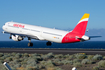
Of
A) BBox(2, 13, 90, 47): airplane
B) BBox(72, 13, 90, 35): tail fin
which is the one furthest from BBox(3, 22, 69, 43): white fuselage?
BBox(72, 13, 90, 35): tail fin

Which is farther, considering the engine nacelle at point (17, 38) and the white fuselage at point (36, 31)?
the engine nacelle at point (17, 38)

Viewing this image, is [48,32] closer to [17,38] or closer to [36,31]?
[36,31]

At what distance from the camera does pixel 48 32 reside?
137 ft

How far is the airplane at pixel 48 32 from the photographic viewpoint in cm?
3969

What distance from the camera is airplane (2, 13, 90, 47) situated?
1563 inches

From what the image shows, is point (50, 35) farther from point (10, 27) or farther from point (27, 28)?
point (10, 27)

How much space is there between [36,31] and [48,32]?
326 centimetres

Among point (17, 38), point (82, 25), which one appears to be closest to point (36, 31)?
point (17, 38)

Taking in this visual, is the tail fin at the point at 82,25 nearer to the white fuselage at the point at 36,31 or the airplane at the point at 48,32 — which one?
the airplane at the point at 48,32

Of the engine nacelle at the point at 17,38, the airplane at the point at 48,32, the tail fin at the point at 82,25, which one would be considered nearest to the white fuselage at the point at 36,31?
the airplane at the point at 48,32

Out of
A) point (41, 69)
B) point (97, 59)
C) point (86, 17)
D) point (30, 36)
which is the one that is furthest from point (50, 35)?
point (41, 69)

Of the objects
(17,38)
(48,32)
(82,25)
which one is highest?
(82,25)

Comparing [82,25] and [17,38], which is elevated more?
[82,25]

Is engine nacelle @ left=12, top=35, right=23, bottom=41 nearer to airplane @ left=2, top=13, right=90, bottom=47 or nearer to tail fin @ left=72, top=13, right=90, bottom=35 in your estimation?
airplane @ left=2, top=13, right=90, bottom=47
